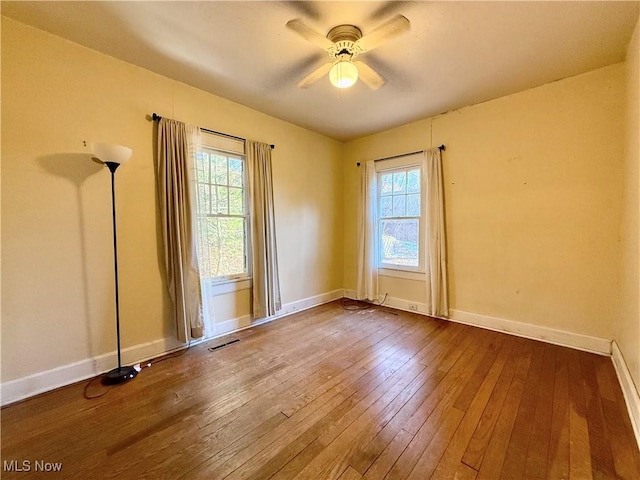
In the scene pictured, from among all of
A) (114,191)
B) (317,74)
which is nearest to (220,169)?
(114,191)

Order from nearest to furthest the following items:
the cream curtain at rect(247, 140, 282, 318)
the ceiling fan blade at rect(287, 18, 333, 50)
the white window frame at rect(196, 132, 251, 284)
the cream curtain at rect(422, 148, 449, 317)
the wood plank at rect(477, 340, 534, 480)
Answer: the wood plank at rect(477, 340, 534, 480), the ceiling fan blade at rect(287, 18, 333, 50), the white window frame at rect(196, 132, 251, 284), the cream curtain at rect(247, 140, 282, 318), the cream curtain at rect(422, 148, 449, 317)

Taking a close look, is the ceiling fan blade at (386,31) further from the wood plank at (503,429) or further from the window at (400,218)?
the wood plank at (503,429)

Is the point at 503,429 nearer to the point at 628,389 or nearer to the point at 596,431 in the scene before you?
the point at 596,431

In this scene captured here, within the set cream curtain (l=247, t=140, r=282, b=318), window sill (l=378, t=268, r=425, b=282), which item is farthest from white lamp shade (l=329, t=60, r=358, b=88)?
window sill (l=378, t=268, r=425, b=282)

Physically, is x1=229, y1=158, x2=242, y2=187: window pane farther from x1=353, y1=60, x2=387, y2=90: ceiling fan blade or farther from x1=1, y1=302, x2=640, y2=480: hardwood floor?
x1=1, y1=302, x2=640, y2=480: hardwood floor

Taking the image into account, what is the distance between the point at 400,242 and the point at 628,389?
8.41 ft

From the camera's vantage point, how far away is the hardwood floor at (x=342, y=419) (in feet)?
4.48

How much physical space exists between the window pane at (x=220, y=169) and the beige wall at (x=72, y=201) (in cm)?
37

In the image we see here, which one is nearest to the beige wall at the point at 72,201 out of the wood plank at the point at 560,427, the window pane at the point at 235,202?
the window pane at the point at 235,202

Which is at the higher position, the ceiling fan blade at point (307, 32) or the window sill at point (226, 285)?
the ceiling fan blade at point (307, 32)

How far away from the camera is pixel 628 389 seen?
1.85 metres

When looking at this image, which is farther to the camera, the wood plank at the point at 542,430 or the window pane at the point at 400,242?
the window pane at the point at 400,242

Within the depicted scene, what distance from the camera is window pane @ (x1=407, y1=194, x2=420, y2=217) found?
3781 millimetres

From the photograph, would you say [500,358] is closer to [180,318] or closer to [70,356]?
[180,318]
